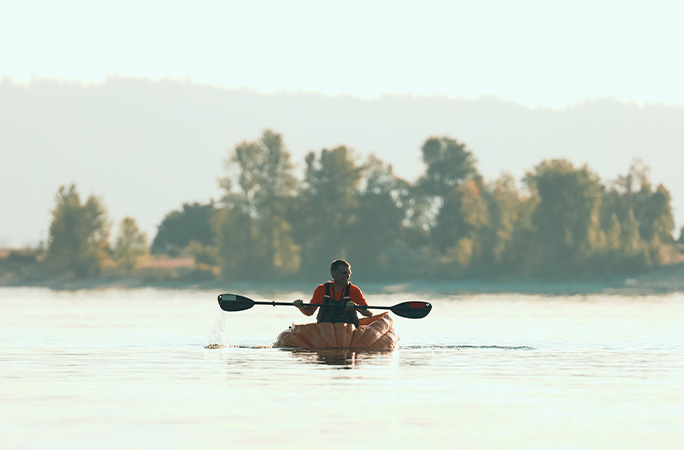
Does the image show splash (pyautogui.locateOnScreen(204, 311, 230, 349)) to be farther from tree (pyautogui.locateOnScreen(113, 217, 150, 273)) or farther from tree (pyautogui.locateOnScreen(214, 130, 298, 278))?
tree (pyautogui.locateOnScreen(113, 217, 150, 273))

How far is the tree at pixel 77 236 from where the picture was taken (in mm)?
141875

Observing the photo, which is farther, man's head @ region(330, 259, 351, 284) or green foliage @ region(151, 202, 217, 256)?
green foliage @ region(151, 202, 217, 256)

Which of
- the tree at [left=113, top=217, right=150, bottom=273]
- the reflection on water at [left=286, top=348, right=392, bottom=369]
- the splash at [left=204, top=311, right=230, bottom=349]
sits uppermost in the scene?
the tree at [left=113, top=217, right=150, bottom=273]

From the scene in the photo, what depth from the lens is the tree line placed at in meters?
119

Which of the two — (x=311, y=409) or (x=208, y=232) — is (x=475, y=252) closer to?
(x=208, y=232)

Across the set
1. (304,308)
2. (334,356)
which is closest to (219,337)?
(304,308)

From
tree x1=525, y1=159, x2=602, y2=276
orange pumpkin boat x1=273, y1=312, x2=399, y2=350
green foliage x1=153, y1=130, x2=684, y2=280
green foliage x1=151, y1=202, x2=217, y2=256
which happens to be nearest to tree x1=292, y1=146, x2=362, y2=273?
green foliage x1=153, y1=130, x2=684, y2=280

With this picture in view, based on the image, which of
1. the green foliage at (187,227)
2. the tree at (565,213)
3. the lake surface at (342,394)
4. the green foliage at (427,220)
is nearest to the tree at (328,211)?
the green foliage at (427,220)

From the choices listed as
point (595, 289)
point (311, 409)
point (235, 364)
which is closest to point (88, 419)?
point (311, 409)

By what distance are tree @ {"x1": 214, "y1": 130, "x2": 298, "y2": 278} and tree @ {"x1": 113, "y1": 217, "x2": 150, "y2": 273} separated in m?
18.2

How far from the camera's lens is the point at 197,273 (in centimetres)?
13712

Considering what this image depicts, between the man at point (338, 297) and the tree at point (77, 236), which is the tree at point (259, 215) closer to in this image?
the tree at point (77, 236)

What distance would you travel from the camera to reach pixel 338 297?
88.9 feet

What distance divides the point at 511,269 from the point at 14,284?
2253 inches
